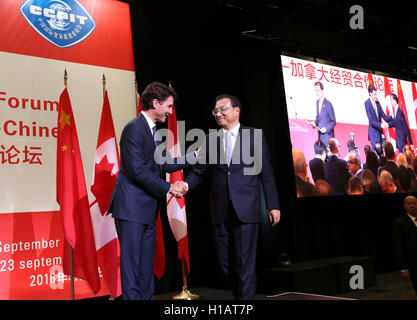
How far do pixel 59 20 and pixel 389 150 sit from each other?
446cm

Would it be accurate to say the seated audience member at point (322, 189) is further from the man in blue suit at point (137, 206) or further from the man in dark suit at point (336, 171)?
the man in blue suit at point (137, 206)

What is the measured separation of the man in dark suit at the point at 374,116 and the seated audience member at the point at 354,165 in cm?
40

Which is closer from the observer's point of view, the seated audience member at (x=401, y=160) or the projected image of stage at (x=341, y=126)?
the projected image of stage at (x=341, y=126)

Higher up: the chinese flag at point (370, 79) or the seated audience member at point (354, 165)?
the chinese flag at point (370, 79)

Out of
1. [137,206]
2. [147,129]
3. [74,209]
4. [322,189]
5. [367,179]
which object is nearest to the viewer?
[137,206]

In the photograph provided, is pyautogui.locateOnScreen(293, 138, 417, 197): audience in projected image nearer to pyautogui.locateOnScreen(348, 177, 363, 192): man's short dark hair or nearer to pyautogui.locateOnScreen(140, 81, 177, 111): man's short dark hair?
pyautogui.locateOnScreen(348, 177, 363, 192): man's short dark hair

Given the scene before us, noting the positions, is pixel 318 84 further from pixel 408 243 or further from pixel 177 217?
pixel 177 217

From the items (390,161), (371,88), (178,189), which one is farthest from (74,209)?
(371,88)

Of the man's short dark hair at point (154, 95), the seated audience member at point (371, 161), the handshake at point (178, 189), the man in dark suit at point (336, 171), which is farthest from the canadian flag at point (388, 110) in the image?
the man's short dark hair at point (154, 95)

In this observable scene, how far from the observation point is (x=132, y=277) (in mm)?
2240

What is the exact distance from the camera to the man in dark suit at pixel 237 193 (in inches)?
95.0

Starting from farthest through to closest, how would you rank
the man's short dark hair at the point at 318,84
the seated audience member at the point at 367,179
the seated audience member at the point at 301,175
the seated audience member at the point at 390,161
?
the seated audience member at the point at 390,161
the seated audience member at the point at 367,179
the man's short dark hair at the point at 318,84
the seated audience member at the point at 301,175

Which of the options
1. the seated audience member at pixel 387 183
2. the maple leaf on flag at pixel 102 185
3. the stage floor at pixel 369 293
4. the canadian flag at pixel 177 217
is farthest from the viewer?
the seated audience member at pixel 387 183

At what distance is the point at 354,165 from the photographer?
5.31 meters
